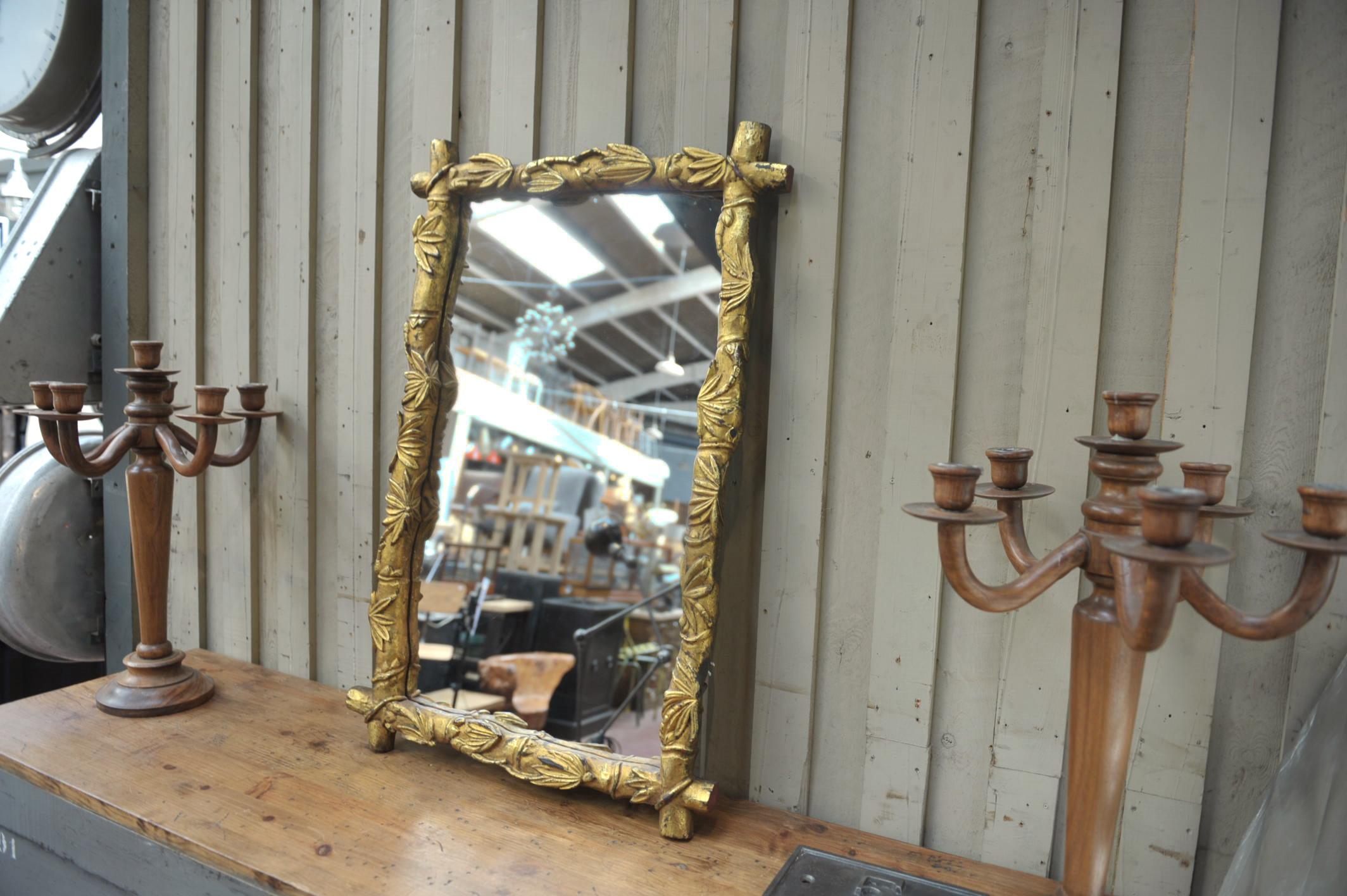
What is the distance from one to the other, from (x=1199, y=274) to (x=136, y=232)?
2410 mm

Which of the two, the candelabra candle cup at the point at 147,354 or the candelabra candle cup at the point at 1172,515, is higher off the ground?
the candelabra candle cup at the point at 147,354

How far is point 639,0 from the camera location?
150 cm

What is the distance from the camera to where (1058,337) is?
3.92ft

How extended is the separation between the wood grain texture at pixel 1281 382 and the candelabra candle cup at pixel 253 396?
190 cm

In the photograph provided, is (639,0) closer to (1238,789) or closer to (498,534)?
(1238,789)

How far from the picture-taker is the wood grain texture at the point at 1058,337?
1.17m

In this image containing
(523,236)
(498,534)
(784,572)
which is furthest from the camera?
(498,534)

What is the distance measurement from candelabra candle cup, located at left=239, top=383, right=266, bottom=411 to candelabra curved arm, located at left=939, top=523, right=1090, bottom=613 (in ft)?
5.08

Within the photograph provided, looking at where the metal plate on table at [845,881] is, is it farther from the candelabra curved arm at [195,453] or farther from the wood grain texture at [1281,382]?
the candelabra curved arm at [195,453]

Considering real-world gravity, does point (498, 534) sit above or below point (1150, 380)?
below

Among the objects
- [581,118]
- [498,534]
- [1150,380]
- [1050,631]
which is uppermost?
[581,118]

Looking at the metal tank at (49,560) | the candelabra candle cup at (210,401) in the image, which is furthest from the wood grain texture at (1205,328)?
the metal tank at (49,560)

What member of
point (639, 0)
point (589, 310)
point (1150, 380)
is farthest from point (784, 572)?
point (639, 0)

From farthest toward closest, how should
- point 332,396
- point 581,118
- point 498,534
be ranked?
point 498,534 < point 332,396 < point 581,118
